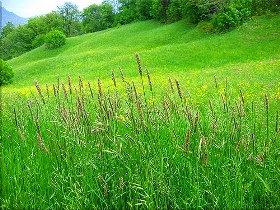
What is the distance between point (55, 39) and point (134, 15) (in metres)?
20.0

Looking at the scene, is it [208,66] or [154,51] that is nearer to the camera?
[208,66]

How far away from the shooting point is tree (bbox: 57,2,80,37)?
84875 mm

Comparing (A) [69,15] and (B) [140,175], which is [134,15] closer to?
(A) [69,15]

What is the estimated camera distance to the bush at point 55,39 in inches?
1902

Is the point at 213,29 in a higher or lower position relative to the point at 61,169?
higher

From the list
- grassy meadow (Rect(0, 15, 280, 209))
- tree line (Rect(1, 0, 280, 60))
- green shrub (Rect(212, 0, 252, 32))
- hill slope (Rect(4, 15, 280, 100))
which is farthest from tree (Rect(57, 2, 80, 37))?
grassy meadow (Rect(0, 15, 280, 209))

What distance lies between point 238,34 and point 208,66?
28.1ft

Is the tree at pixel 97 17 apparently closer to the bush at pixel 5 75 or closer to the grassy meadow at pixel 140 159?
the bush at pixel 5 75

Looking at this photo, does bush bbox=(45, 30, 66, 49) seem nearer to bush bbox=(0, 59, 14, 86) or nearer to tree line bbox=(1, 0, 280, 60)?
tree line bbox=(1, 0, 280, 60)

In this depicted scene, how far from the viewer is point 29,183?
2.60m

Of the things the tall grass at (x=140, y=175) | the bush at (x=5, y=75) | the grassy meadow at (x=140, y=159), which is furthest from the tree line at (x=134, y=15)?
the bush at (x=5, y=75)

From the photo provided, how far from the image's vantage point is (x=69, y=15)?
285ft

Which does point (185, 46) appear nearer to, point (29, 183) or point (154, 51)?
point (154, 51)

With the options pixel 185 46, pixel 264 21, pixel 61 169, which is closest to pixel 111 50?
pixel 185 46
